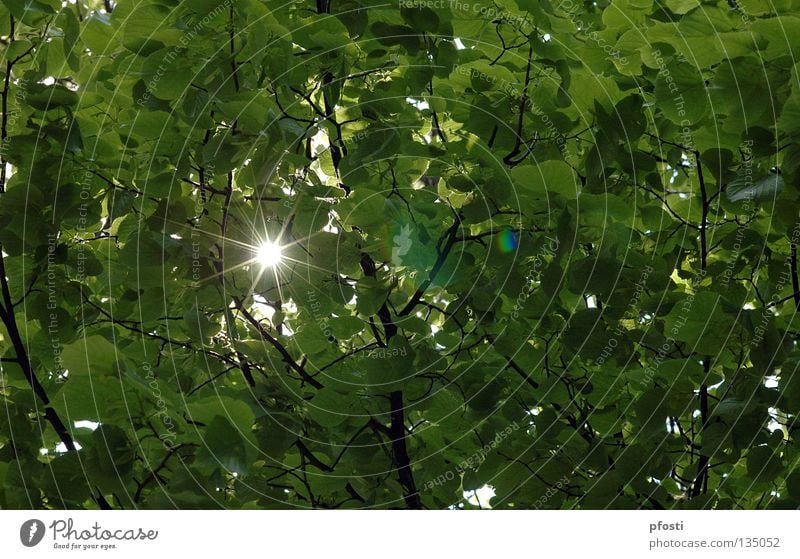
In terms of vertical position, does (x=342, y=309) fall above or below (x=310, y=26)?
below

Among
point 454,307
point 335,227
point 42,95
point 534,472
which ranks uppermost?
point 42,95

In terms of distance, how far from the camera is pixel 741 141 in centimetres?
300

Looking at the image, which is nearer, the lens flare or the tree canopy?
the tree canopy

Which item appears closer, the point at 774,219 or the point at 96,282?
the point at 774,219

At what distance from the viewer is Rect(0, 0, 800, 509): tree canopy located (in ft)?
9.02

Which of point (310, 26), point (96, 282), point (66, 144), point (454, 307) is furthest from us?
point (96, 282)

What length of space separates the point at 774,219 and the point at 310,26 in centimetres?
205

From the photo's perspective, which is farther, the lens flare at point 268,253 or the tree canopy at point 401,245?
the lens flare at point 268,253

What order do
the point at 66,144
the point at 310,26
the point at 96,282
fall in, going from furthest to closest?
the point at 96,282 → the point at 66,144 → the point at 310,26

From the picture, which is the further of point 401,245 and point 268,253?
point 401,245

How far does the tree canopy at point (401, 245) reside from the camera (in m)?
2.75

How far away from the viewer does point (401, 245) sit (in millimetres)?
3193

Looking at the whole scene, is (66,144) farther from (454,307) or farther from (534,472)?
(534,472)

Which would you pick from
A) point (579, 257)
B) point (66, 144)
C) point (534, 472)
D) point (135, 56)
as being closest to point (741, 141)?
point (579, 257)
